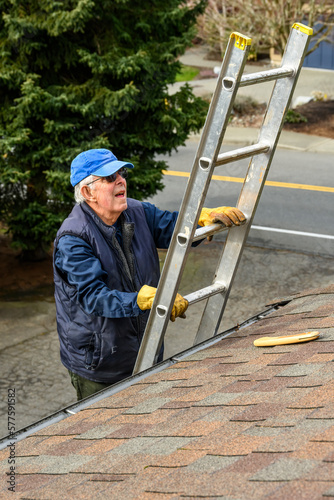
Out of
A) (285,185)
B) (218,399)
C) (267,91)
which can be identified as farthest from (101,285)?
(267,91)

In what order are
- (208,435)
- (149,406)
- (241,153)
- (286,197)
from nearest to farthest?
(208,435), (149,406), (241,153), (286,197)

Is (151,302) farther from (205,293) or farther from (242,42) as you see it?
(242,42)

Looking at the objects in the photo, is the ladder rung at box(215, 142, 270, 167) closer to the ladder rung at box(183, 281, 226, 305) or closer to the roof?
the ladder rung at box(183, 281, 226, 305)

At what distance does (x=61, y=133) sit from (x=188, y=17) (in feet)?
6.89

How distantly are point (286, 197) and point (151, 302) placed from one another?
367 inches

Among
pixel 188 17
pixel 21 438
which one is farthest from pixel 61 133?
pixel 21 438

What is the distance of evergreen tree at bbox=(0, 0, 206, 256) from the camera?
7.50 metres

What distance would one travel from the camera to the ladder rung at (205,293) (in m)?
3.18

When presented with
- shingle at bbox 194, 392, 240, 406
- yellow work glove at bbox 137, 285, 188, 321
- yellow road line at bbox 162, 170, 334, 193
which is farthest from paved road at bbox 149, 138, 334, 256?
shingle at bbox 194, 392, 240, 406

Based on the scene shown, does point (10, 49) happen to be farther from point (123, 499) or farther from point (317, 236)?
point (123, 499)

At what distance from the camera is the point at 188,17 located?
8367mm

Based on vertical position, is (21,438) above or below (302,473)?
below

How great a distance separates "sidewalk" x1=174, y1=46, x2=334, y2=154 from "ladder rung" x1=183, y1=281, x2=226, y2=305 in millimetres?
9086

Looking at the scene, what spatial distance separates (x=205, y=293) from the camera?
129 inches
